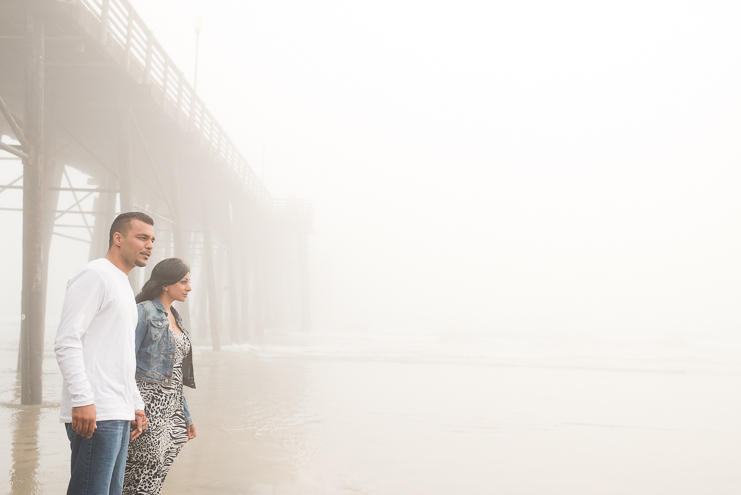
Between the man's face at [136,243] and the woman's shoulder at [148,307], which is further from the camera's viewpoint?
the woman's shoulder at [148,307]

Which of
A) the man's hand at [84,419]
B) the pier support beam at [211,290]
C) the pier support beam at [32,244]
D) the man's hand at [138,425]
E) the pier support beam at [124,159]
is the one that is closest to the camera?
the man's hand at [84,419]

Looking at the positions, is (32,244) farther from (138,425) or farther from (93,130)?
(93,130)

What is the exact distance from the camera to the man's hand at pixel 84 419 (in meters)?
1.84

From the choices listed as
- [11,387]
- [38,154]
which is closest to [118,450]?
[38,154]

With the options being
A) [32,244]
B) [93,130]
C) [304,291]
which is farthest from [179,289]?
[304,291]

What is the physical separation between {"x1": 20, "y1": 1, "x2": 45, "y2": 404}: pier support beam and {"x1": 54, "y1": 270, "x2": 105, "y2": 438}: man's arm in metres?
4.86

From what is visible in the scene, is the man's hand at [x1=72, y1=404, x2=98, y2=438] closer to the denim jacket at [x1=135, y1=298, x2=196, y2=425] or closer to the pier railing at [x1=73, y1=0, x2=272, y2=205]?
the denim jacket at [x1=135, y1=298, x2=196, y2=425]

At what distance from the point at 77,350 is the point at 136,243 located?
446 millimetres

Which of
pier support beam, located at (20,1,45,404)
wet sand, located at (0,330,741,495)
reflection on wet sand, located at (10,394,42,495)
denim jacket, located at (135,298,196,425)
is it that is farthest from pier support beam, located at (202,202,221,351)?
denim jacket, located at (135,298,196,425)

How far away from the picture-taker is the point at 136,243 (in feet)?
6.98

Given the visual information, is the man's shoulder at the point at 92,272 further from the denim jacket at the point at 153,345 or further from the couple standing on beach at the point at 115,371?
the denim jacket at the point at 153,345

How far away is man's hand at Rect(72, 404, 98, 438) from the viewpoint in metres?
1.84

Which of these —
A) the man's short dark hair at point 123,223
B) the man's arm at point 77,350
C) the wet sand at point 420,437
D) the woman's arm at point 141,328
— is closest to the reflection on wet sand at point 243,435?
the wet sand at point 420,437

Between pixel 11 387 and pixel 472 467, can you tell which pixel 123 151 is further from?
pixel 472 467
